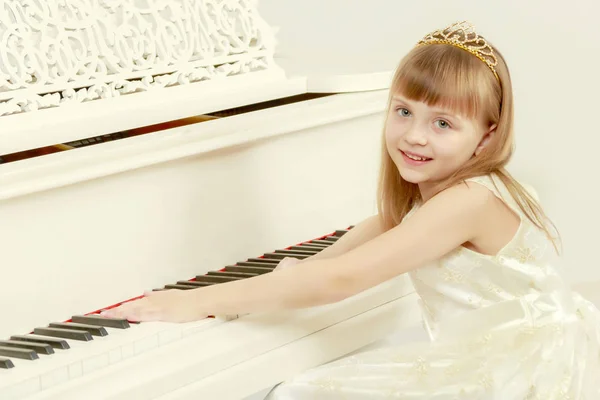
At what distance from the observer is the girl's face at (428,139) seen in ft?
7.72

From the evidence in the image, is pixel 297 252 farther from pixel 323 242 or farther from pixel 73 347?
pixel 73 347

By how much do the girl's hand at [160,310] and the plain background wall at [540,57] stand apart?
2776mm

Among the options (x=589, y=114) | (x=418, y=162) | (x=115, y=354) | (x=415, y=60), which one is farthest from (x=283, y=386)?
(x=589, y=114)

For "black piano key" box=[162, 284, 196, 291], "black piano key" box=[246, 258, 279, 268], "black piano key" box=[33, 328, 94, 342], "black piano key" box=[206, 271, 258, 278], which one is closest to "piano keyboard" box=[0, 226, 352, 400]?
"black piano key" box=[33, 328, 94, 342]

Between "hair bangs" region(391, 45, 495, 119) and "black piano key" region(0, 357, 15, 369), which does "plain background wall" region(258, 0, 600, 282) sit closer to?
"hair bangs" region(391, 45, 495, 119)

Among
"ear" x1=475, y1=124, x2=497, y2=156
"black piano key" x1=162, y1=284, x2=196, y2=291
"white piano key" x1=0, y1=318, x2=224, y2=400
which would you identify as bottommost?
"black piano key" x1=162, y1=284, x2=196, y2=291

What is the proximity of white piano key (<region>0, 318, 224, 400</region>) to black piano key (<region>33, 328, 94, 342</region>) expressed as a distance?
0.01 m

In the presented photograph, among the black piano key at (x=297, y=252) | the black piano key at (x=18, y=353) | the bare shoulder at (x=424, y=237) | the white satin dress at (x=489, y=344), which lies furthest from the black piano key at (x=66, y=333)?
the black piano key at (x=297, y=252)

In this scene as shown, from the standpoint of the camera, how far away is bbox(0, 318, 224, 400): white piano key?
1.86 metres

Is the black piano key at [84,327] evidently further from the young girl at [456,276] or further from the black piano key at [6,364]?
the black piano key at [6,364]

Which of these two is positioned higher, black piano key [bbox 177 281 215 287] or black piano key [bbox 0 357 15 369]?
black piano key [bbox 0 357 15 369]

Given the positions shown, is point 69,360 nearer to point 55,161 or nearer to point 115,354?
point 115,354

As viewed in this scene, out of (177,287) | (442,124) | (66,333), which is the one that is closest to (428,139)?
(442,124)

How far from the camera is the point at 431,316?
256 centimetres
